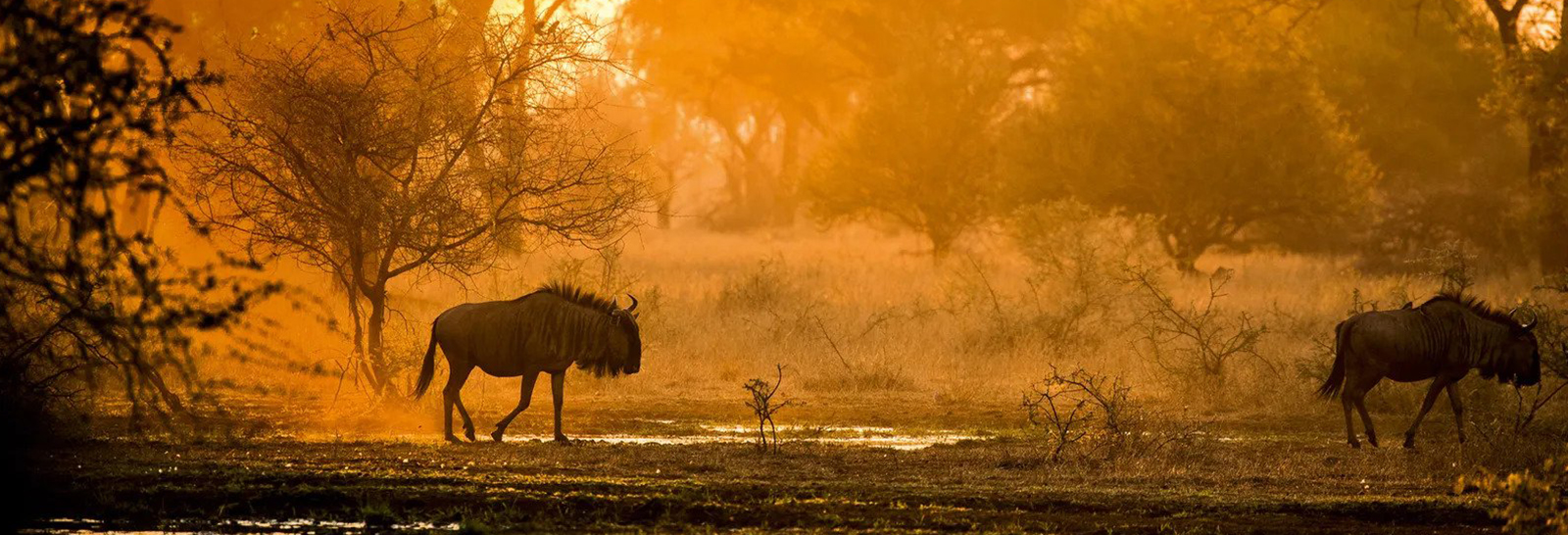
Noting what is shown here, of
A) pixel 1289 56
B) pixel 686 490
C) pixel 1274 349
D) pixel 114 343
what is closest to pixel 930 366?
pixel 1274 349

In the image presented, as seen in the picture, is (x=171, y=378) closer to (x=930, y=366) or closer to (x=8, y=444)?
(x=8, y=444)

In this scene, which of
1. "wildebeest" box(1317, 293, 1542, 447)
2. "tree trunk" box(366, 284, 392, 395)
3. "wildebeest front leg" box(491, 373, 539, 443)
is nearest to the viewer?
"wildebeest front leg" box(491, 373, 539, 443)

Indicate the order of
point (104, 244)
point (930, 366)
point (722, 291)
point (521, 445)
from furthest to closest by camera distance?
point (722, 291)
point (930, 366)
point (521, 445)
point (104, 244)

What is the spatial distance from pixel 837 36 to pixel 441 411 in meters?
38.4

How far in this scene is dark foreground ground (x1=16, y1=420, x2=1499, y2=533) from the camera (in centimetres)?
915

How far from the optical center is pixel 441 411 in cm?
1492

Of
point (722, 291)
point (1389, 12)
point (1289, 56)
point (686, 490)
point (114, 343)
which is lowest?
point (686, 490)

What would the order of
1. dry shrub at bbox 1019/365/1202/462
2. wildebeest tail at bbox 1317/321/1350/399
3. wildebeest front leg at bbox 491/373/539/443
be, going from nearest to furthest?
dry shrub at bbox 1019/365/1202/462 → wildebeest front leg at bbox 491/373/539/443 → wildebeest tail at bbox 1317/321/1350/399

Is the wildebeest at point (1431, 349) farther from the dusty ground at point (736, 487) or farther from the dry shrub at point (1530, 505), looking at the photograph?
the dry shrub at point (1530, 505)

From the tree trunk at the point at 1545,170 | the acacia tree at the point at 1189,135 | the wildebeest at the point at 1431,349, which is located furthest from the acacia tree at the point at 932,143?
the wildebeest at the point at 1431,349

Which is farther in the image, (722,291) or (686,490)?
(722,291)

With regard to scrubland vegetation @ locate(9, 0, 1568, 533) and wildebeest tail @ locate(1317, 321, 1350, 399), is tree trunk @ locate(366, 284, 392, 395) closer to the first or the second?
scrubland vegetation @ locate(9, 0, 1568, 533)

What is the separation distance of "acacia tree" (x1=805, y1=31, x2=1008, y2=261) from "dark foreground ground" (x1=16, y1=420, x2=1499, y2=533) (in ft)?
88.6

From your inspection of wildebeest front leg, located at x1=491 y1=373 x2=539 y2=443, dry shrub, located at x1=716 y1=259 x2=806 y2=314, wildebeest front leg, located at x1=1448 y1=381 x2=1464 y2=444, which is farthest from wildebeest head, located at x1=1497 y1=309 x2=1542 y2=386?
dry shrub, located at x1=716 y1=259 x2=806 y2=314
